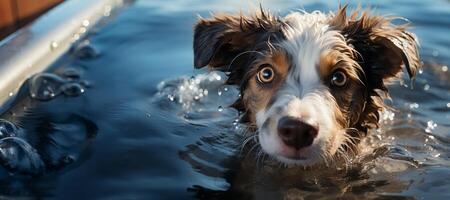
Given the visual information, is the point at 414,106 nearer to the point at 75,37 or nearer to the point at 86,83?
the point at 86,83

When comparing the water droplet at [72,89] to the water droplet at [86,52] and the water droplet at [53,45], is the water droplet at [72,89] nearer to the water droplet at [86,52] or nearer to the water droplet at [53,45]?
the water droplet at [53,45]

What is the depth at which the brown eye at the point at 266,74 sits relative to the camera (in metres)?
5.13

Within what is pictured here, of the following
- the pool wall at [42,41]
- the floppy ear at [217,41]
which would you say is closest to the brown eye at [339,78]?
the floppy ear at [217,41]

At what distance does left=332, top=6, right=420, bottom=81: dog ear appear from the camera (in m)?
5.44

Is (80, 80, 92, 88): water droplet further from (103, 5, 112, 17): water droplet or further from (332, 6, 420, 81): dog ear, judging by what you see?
(332, 6, 420, 81): dog ear

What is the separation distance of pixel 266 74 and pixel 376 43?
0.99 metres

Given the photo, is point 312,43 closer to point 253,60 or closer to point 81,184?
point 253,60

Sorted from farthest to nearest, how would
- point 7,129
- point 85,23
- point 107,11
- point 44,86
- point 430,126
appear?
1. point 107,11
2. point 85,23
3. point 44,86
4. point 430,126
5. point 7,129

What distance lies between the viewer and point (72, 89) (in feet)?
22.8

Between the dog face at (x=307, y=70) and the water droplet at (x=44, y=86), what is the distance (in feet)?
5.83

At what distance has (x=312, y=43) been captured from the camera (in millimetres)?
5121

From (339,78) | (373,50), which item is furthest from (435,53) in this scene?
(339,78)

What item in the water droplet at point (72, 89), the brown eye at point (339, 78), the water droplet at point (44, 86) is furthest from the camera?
the water droplet at point (72, 89)

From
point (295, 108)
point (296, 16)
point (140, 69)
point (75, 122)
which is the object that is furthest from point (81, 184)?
point (140, 69)
